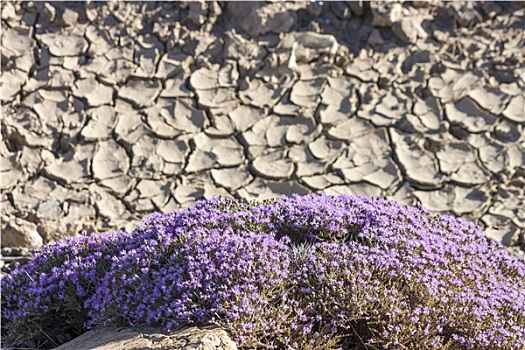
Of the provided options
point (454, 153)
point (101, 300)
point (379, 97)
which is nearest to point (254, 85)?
point (379, 97)

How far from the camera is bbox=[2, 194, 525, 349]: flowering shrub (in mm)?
2744

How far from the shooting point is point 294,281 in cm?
283

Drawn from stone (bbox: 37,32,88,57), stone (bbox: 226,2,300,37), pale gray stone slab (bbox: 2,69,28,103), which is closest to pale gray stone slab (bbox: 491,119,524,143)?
stone (bbox: 226,2,300,37)

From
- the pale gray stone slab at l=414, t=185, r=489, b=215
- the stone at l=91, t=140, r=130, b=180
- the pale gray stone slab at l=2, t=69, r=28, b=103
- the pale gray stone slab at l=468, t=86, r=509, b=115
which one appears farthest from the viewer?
the pale gray stone slab at l=2, t=69, r=28, b=103

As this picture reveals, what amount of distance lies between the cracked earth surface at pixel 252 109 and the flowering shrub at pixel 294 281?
6.98 feet

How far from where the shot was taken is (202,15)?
6.77 metres

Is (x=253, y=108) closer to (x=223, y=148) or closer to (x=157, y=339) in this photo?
(x=223, y=148)

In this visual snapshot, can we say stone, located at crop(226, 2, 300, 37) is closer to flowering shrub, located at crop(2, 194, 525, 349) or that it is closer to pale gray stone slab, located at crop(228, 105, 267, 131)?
pale gray stone slab, located at crop(228, 105, 267, 131)

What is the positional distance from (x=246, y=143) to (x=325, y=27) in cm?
137

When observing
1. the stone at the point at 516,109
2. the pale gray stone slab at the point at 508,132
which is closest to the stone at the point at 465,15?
the stone at the point at 516,109

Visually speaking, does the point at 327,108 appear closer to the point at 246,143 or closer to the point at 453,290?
the point at 246,143

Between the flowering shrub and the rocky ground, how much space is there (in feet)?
6.96

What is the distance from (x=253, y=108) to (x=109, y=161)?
1191 mm

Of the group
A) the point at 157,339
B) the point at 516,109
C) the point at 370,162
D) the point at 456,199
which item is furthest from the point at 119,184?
the point at 157,339
